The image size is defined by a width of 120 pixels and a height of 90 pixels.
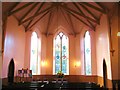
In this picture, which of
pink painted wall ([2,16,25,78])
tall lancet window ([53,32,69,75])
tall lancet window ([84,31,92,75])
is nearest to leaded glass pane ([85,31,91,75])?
tall lancet window ([84,31,92,75])

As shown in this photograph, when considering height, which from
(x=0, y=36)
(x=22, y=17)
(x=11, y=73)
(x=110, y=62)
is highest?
(x=22, y=17)

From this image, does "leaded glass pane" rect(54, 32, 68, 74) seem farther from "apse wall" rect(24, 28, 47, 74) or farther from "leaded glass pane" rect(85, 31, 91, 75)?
"leaded glass pane" rect(85, 31, 91, 75)

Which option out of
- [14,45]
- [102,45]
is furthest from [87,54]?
[14,45]

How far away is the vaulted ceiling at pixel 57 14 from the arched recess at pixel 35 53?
0.86 m

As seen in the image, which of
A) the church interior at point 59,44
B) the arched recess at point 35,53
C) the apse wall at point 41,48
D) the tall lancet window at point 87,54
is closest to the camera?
the church interior at point 59,44

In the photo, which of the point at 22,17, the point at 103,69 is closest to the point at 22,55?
the point at 22,17

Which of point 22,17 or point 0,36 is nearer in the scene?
point 0,36

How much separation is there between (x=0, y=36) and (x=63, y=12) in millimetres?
5945

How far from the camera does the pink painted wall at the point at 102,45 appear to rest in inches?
386

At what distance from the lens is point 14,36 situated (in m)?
11.1

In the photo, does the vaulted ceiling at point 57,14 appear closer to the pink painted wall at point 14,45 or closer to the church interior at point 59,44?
the church interior at point 59,44

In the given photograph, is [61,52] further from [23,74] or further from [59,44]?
[23,74]

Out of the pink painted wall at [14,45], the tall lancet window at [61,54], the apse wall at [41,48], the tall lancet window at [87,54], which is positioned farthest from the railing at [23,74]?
the tall lancet window at [87,54]

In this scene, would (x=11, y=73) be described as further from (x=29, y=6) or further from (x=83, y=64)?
(x=83, y=64)
